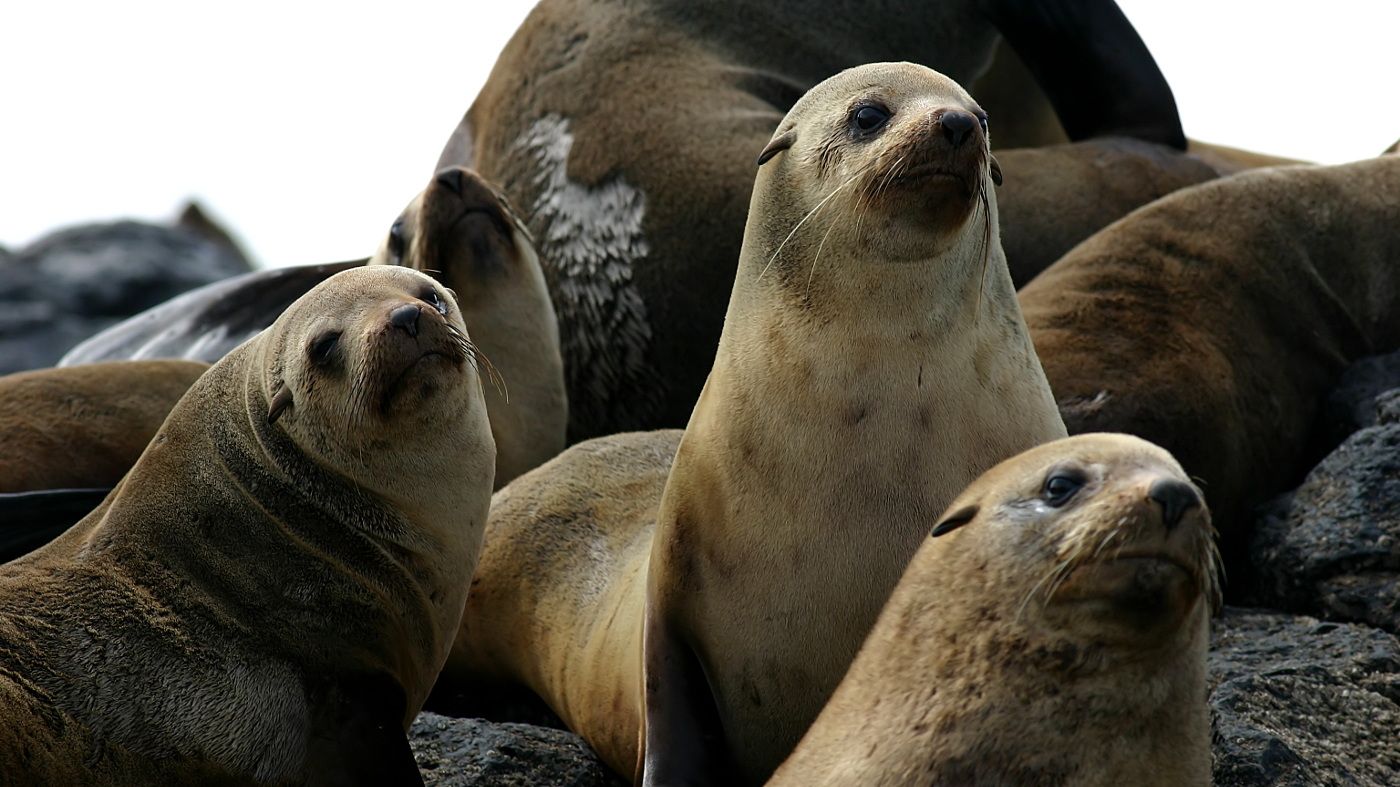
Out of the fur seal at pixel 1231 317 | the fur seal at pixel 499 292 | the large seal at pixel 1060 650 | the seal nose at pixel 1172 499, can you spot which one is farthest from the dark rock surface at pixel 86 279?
the seal nose at pixel 1172 499

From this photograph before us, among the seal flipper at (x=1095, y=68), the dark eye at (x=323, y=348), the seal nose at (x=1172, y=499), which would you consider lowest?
the seal flipper at (x=1095, y=68)

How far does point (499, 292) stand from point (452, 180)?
0.43 m

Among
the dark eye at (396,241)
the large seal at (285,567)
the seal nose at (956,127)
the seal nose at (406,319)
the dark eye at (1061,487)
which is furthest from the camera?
the dark eye at (396,241)

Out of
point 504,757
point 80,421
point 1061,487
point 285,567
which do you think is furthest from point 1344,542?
point 80,421

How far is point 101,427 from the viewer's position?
21.6 feet

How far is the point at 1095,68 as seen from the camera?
8.08 metres

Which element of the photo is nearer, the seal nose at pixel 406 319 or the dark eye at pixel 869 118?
the dark eye at pixel 869 118

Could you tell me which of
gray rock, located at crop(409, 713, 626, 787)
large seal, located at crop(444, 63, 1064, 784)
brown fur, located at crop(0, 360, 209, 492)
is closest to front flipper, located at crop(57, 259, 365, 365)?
brown fur, located at crop(0, 360, 209, 492)

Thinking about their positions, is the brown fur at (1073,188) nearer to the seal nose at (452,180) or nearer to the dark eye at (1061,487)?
the seal nose at (452,180)

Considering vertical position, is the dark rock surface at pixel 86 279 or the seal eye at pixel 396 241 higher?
the seal eye at pixel 396 241

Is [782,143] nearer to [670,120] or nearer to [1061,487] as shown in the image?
[1061,487]

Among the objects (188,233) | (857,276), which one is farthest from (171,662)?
(188,233)

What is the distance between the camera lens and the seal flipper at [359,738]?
4230 millimetres

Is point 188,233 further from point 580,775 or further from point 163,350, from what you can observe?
point 580,775
